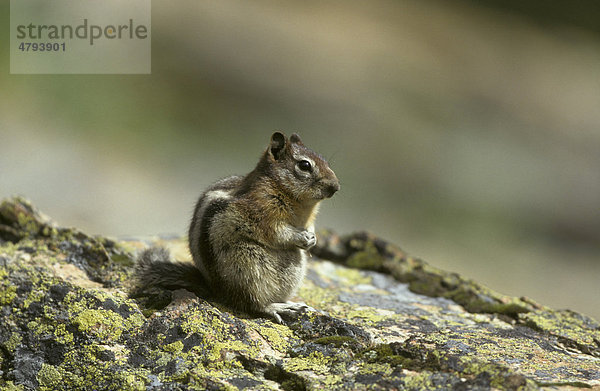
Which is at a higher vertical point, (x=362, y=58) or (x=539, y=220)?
(x=362, y=58)

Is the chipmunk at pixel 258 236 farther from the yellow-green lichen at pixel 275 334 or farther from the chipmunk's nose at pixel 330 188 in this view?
the yellow-green lichen at pixel 275 334

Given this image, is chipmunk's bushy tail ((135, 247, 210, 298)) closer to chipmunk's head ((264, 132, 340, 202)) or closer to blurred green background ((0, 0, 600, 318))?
chipmunk's head ((264, 132, 340, 202))

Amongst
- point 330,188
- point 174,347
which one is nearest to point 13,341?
point 174,347

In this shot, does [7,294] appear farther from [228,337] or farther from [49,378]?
[228,337]

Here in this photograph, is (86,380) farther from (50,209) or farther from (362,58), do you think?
(362,58)

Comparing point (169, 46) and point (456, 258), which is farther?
point (169, 46)

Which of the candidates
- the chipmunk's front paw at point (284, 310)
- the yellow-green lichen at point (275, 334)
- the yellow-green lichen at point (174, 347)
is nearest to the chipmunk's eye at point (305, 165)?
the chipmunk's front paw at point (284, 310)

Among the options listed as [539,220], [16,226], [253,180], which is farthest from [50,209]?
[539,220]

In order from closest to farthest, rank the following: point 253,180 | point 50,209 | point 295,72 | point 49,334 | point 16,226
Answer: point 49,334, point 253,180, point 16,226, point 50,209, point 295,72
